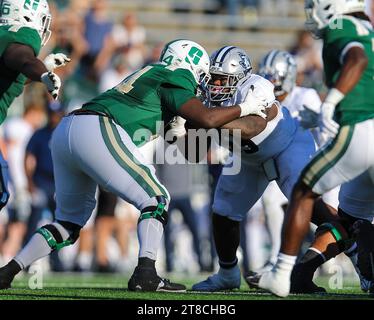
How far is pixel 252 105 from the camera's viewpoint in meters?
6.15

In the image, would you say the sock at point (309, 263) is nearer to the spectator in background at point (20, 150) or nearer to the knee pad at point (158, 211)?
the knee pad at point (158, 211)

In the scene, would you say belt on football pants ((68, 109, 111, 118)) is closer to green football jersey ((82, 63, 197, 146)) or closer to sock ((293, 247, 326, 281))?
green football jersey ((82, 63, 197, 146))

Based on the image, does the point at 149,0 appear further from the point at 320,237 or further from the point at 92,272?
the point at 320,237

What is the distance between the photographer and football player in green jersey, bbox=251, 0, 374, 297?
5301 mm

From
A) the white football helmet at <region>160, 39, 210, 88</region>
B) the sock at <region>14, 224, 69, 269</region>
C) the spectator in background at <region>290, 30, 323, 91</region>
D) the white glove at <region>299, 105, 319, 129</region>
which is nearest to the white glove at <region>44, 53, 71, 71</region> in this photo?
the white football helmet at <region>160, 39, 210, 88</region>

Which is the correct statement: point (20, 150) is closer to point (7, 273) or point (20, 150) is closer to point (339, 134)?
point (7, 273)

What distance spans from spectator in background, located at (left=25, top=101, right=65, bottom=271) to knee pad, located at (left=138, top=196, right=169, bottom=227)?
5.24m

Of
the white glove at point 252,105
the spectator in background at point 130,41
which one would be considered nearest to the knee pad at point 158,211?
the white glove at point 252,105

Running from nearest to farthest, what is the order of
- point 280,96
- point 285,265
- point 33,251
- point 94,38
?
1. point 285,265
2. point 33,251
3. point 280,96
4. point 94,38

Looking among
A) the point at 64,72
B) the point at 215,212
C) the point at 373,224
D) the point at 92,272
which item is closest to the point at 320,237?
the point at 373,224

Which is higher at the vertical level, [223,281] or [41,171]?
[223,281]

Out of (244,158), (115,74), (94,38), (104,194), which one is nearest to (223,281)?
(244,158)

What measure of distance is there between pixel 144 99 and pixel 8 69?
1041 mm
